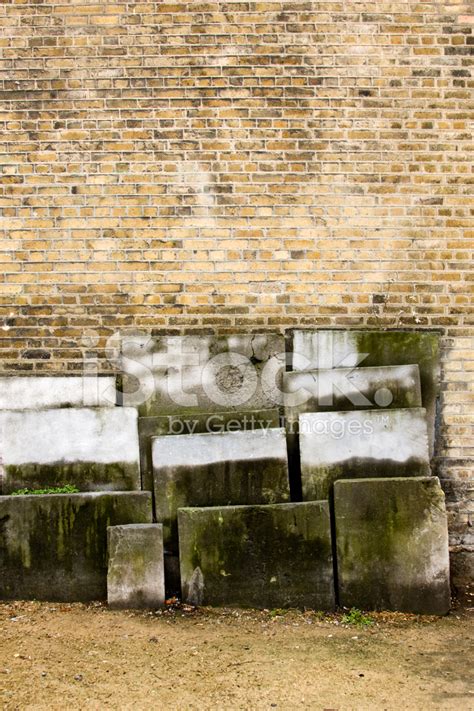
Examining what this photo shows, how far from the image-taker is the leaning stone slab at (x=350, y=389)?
12.4ft

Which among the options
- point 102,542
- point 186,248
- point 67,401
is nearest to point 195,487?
point 102,542

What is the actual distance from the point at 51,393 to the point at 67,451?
0.39 metres

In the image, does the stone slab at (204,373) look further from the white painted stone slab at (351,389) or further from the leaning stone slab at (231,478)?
the leaning stone slab at (231,478)

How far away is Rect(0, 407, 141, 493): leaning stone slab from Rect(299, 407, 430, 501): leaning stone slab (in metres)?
1.10

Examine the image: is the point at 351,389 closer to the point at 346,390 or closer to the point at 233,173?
the point at 346,390

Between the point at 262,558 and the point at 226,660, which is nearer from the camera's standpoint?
the point at 226,660

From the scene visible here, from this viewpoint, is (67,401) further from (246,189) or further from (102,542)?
(246,189)

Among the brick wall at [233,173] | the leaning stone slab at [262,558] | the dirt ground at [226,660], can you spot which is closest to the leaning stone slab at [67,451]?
the brick wall at [233,173]

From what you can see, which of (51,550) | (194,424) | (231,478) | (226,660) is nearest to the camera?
(226,660)

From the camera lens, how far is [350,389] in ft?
12.4

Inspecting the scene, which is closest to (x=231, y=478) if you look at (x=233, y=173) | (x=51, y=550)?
(x=51, y=550)

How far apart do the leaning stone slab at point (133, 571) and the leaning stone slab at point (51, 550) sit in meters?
0.14

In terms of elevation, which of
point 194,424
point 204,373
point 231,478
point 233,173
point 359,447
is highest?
point 233,173

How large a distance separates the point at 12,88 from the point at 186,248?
1548 mm
